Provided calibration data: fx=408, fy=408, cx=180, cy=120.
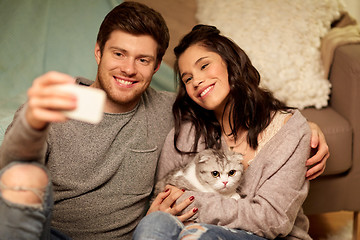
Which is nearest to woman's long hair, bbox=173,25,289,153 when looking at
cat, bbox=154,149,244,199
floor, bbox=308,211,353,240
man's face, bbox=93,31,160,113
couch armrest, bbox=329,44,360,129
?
cat, bbox=154,149,244,199

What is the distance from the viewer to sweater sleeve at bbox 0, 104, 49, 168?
3.07 feet

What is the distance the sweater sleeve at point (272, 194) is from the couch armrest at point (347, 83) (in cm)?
62

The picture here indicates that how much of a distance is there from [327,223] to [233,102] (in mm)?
1116

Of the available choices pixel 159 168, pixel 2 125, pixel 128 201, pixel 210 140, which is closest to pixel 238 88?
pixel 210 140

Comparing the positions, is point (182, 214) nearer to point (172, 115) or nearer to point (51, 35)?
point (172, 115)

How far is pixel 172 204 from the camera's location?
150 centimetres

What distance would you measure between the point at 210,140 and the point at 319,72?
2.64 feet

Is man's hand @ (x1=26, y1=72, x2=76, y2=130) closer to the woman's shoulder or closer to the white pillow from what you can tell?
the woman's shoulder

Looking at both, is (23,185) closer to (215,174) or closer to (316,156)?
(215,174)

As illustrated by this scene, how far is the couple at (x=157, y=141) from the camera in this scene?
140 cm

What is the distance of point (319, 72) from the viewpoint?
2.10 m

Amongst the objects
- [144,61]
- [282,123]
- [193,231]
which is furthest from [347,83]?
[193,231]

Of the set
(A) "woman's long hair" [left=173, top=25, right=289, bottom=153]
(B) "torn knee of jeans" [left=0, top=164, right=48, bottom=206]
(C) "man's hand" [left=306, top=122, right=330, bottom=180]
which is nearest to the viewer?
(B) "torn knee of jeans" [left=0, top=164, right=48, bottom=206]

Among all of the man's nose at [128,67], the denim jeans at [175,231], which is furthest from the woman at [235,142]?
the man's nose at [128,67]
